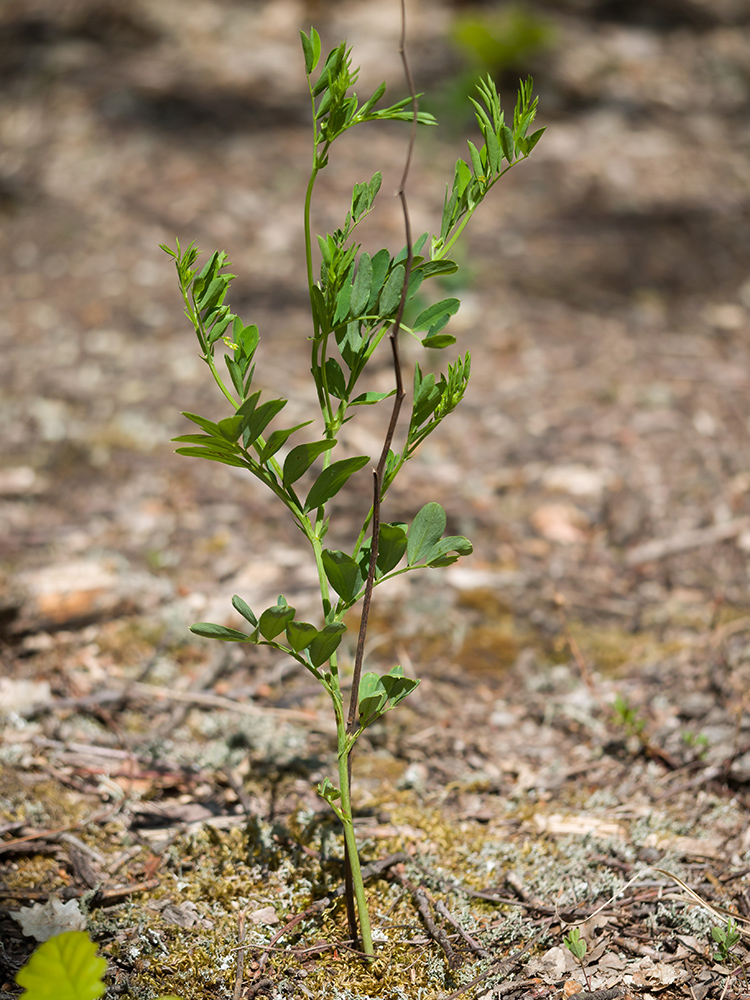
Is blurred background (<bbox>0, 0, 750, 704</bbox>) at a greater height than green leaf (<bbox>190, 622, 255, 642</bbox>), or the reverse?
blurred background (<bbox>0, 0, 750, 704</bbox>)

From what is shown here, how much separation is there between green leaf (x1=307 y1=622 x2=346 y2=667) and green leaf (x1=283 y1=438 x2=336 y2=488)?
7.3 inches

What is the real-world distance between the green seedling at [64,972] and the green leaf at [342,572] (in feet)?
1.63

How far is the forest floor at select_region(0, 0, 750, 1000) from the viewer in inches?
47.7

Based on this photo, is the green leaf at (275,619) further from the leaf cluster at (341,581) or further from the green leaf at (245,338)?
the green leaf at (245,338)

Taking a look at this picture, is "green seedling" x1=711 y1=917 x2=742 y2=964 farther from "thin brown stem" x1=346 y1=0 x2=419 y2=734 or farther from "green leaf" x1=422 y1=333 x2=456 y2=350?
"green leaf" x1=422 y1=333 x2=456 y2=350

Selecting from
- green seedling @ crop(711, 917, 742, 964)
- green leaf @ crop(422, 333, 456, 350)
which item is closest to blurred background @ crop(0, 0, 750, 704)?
green seedling @ crop(711, 917, 742, 964)

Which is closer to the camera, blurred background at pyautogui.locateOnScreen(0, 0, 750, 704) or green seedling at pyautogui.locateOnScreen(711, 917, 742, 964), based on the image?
green seedling at pyautogui.locateOnScreen(711, 917, 742, 964)

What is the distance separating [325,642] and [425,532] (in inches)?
8.0

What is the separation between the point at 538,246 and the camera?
3.69 m

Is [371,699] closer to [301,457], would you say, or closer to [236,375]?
[301,457]

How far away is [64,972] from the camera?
34.2 inches

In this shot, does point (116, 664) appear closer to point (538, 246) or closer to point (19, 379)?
point (19, 379)

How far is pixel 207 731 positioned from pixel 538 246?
292 cm

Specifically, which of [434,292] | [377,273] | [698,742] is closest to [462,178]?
[377,273]
